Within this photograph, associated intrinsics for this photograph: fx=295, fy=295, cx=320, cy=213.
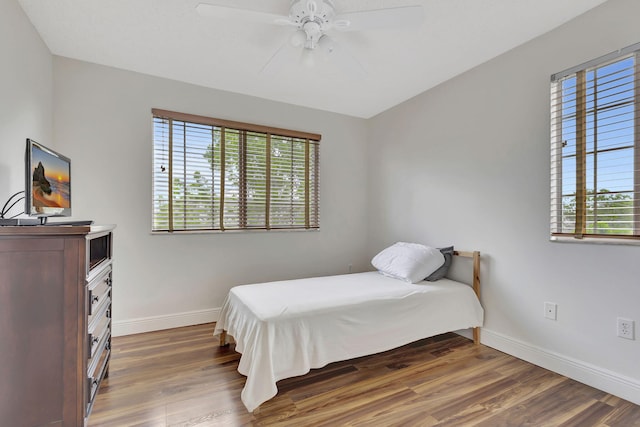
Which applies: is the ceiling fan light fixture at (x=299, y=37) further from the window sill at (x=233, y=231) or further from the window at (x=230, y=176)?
the window sill at (x=233, y=231)

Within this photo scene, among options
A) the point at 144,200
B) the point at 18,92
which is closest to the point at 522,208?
the point at 144,200

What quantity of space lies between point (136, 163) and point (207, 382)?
203 cm

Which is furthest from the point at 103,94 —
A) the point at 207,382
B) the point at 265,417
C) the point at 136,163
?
the point at 265,417

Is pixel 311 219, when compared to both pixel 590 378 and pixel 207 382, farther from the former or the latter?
pixel 590 378

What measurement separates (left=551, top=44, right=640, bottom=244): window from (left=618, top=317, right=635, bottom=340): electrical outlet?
51 centimetres

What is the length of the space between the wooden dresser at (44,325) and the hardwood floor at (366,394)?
1.43 ft

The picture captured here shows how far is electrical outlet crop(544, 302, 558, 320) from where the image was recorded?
211 centimetres

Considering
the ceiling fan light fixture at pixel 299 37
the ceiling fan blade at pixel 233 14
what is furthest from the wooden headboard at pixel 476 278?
the ceiling fan blade at pixel 233 14

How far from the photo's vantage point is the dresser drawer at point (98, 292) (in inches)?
53.6

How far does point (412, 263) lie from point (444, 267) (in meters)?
0.34

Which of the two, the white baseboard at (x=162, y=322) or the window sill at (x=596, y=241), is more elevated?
the window sill at (x=596, y=241)

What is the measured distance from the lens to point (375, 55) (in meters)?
2.46

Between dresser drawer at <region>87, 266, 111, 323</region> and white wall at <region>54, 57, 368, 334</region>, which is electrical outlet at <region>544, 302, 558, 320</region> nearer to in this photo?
white wall at <region>54, 57, 368, 334</region>

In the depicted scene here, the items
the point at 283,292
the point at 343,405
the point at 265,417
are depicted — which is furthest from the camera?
the point at 283,292
